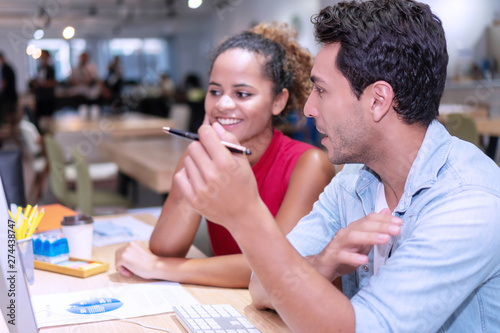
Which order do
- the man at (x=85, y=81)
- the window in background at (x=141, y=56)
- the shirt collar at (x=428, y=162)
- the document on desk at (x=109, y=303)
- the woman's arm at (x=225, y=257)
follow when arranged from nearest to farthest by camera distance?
1. the shirt collar at (x=428, y=162)
2. the document on desk at (x=109, y=303)
3. the woman's arm at (x=225, y=257)
4. the man at (x=85, y=81)
5. the window in background at (x=141, y=56)

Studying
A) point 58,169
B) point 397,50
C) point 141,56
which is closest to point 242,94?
point 397,50

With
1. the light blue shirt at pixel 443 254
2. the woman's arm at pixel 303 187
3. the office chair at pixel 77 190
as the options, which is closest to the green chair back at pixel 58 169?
the office chair at pixel 77 190

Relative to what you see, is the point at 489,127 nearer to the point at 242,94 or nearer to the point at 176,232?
the point at 242,94

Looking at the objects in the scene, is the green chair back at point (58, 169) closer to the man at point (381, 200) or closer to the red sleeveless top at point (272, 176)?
the red sleeveless top at point (272, 176)

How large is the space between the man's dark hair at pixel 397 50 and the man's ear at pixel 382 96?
11 millimetres

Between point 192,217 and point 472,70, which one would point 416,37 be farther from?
point 472,70

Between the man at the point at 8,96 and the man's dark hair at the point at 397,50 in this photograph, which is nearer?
the man's dark hair at the point at 397,50

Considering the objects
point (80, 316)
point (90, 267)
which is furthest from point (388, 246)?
point (90, 267)

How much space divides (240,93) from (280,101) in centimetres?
16

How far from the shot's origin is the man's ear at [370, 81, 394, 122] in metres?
1.08

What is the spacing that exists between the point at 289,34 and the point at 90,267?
41.3 inches

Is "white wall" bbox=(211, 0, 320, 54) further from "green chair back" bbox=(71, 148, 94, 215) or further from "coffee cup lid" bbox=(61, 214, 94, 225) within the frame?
"coffee cup lid" bbox=(61, 214, 94, 225)

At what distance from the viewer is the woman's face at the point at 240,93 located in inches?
68.5

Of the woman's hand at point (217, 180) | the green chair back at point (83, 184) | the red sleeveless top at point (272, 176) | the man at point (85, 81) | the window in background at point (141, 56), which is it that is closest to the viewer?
the woman's hand at point (217, 180)
